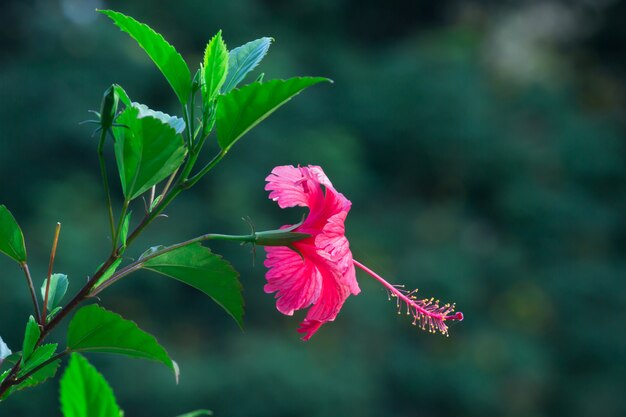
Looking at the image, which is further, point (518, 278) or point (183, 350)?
point (518, 278)

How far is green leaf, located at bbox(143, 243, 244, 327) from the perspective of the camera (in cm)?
61

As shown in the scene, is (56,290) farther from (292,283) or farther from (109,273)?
(292,283)

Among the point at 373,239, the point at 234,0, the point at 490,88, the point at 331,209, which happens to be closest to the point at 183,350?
the point at 373,239

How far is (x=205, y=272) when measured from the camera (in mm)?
622

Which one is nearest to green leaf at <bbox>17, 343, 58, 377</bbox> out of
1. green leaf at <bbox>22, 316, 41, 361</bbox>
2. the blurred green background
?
green leaf at <bbox>22, 316, 41, 361</bbox>

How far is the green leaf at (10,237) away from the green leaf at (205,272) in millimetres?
85

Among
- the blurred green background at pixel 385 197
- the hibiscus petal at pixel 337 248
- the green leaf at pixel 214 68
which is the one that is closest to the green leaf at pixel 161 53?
the green leaf at pixel 214 68

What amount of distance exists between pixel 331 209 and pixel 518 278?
5492mm

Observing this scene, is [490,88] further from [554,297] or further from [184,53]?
[184,53]

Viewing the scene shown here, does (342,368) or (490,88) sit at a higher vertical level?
(490,88)

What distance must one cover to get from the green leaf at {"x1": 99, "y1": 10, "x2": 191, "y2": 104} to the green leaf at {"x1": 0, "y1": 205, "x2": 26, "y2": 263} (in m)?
0.14

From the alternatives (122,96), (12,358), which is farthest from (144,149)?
(12,358)

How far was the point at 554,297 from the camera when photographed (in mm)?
5930

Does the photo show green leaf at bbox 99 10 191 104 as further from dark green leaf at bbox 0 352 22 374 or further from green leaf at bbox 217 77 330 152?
dark green leaf at bbox 0 352 22 374
